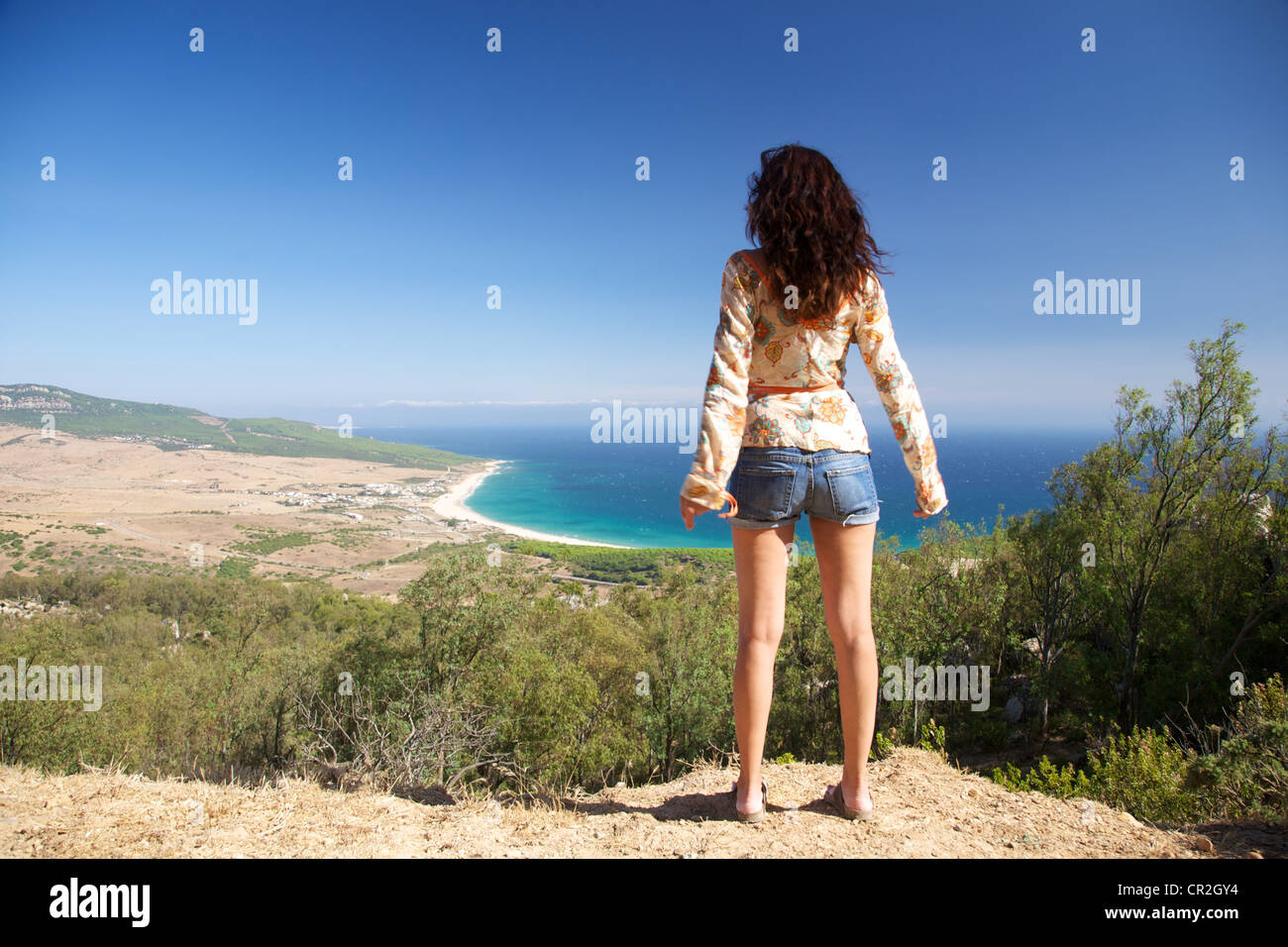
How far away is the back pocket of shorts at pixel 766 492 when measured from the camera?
6.42ft

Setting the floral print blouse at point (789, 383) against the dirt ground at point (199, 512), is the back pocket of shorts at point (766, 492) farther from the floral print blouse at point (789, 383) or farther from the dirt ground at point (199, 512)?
the dirt ground at point (199, 512)

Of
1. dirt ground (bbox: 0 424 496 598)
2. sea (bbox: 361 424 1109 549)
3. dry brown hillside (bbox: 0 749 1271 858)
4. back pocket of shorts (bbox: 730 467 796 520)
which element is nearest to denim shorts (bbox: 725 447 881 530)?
back pocket of shorts (bbox: 730 467 796 520)

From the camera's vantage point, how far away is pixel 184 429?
141m

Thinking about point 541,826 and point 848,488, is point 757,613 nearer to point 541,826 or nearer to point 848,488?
point 848,488

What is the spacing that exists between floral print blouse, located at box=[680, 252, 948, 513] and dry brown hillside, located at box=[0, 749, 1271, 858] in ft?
4.45

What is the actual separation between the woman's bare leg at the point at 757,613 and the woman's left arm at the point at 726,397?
21 centimetres

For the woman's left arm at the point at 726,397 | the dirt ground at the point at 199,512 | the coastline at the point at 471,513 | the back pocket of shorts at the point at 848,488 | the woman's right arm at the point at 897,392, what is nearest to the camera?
the woman's left arm at the point at 726,397

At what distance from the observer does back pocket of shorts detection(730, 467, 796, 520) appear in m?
1.96

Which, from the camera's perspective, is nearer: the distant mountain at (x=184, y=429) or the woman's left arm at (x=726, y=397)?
the woman's left arm at (x=726, y=397)

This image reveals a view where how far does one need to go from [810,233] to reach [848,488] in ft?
3.12

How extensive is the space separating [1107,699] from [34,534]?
87.4m

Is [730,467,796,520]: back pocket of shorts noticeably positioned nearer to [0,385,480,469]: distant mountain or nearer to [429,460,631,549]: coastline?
[429,460,631,549]: coastline

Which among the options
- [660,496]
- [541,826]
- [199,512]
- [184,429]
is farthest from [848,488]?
[184,429]

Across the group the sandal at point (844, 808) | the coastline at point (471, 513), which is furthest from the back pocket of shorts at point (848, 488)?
the coastline at point (471, 513)
